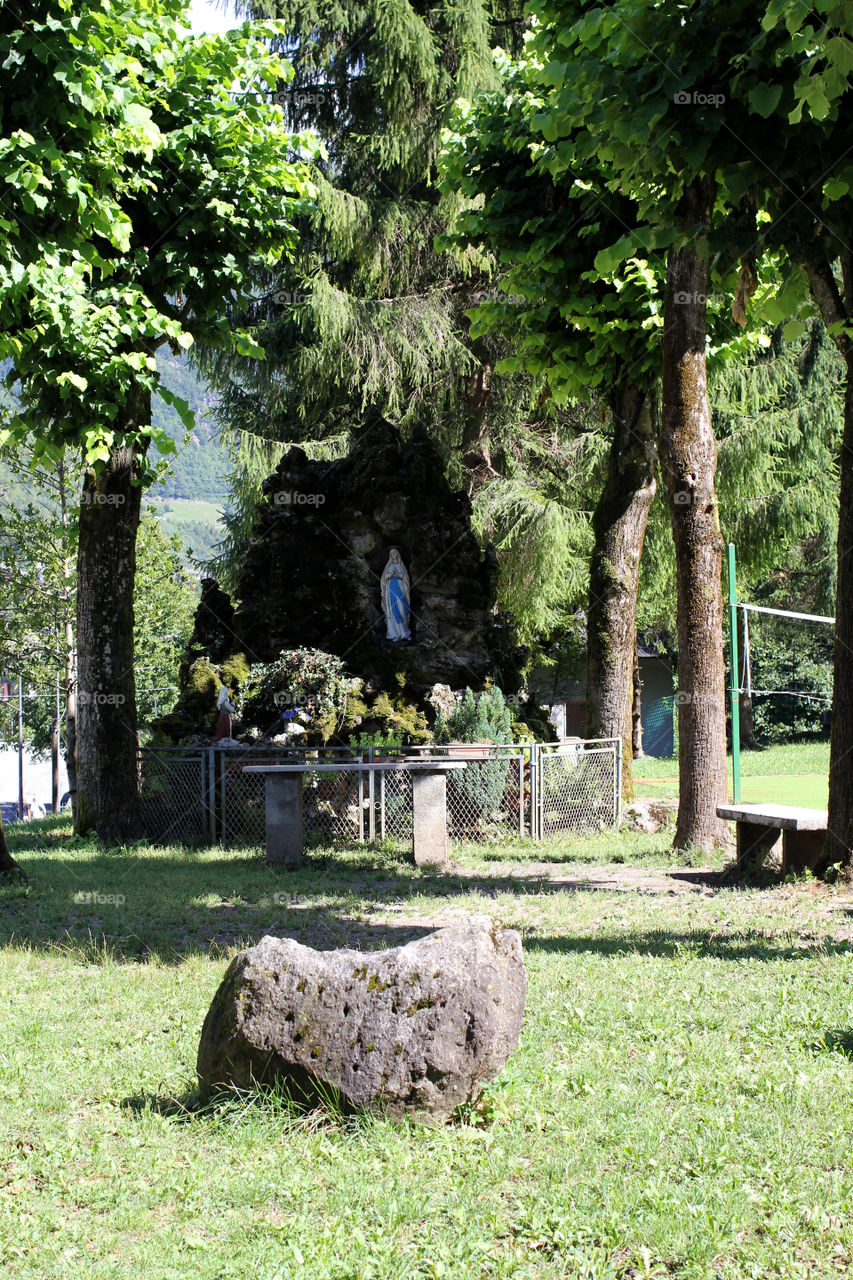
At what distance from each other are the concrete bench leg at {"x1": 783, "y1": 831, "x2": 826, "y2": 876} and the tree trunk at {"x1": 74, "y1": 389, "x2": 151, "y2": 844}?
7586 millimetres

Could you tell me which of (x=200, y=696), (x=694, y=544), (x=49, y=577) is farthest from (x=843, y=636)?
(x=49, y=577)

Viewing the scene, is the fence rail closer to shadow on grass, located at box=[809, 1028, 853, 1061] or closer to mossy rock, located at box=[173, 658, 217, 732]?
mossy rock, located at box=[173, 658, 217, 732]

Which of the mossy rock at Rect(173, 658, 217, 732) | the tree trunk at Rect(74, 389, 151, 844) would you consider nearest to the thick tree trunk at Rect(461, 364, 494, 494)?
the mossy rock at Rect(173, 658, 217, 732)

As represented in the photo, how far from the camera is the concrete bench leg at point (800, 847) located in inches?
369

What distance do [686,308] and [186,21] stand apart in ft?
20.6

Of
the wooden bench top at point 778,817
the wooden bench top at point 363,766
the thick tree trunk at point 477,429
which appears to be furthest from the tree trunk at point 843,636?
the thick tree trunk at point 477,429

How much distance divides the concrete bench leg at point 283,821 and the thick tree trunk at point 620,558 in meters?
5.00

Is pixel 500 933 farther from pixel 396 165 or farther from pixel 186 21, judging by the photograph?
pixel 396 165

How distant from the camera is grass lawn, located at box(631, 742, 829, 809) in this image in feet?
61.0

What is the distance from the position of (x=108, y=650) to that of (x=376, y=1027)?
30.5 feet

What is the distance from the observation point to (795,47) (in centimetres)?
576

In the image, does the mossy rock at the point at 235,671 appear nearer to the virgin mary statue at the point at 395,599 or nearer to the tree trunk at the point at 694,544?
the virgin mary statue at the point at 395,599

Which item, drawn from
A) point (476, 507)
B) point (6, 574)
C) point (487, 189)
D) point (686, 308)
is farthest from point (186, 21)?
point (6, 574)

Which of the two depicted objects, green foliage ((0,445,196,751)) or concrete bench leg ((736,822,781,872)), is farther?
green foliage ((0,445,196,751))
